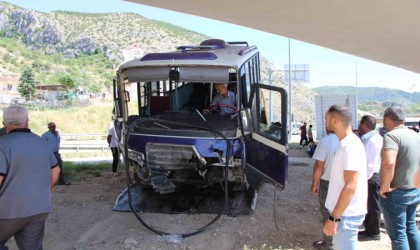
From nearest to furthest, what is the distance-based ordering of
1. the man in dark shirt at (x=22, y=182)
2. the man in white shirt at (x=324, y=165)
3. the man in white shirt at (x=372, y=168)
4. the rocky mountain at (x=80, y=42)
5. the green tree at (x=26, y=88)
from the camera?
the man in dark shirt at (x=22, y=182) → the man in white shirt at (x=324, y=165) → the man in white shirt at (x=372, y=168) → the green tree at (x=26, y=88) → the rocky mountain at (x=80, y=42)

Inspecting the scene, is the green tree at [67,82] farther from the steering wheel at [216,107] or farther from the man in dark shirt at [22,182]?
the man in dark shirt at [22,182]

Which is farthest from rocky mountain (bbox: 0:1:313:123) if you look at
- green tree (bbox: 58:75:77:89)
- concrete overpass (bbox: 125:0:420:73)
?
concrete overpass (bbox: 125:0:420:73)

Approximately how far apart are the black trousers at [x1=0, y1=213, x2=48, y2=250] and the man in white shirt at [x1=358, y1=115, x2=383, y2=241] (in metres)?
4.37

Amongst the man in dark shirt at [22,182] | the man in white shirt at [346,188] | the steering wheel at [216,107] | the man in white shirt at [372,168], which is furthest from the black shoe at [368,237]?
the man in dark shirt at [22,182]

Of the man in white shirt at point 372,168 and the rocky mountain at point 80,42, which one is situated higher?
the rocky mountain at point 80,42

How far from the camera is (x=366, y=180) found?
3887 millimetres

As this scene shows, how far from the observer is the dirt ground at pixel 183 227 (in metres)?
5.98

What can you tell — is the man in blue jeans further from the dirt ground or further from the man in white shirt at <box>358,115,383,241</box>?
the dirt ground

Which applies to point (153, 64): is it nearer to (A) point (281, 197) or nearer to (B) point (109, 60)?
(A) point (281, 197)

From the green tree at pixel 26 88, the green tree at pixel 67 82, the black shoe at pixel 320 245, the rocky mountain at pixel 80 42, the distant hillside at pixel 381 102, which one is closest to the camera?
the black shoe at pixel 320 245

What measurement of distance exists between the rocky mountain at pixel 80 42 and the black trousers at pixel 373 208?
89.7m

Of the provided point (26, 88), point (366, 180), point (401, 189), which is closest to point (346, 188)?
point (366, 180)

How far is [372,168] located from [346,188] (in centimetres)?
249

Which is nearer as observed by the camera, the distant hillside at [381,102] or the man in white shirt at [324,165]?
the man in white shirt at [324,165]
